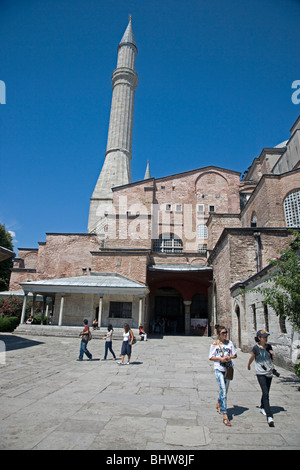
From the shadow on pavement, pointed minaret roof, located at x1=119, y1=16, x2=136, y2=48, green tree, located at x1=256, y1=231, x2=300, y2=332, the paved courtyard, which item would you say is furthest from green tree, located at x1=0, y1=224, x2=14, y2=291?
pointed minaret roof, located at x1=119, y1=16, x2=136, y2=48

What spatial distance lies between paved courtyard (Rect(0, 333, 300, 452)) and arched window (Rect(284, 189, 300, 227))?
1435 centimetres

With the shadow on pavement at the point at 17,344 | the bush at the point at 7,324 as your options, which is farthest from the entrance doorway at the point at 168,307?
the shadow on pavement at the point at 17,344

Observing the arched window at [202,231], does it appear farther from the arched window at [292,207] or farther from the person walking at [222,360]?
the person walking at [222,360]

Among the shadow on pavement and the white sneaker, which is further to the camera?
the shadow on pavement

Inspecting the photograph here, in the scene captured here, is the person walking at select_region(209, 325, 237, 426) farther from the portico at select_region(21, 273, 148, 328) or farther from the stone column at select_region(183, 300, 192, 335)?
the stone column at select_region(183, 300, 192, 335)

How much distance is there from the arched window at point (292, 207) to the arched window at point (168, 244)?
9617mm

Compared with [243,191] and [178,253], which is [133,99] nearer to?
[243,191]

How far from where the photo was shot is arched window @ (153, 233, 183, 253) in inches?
1044

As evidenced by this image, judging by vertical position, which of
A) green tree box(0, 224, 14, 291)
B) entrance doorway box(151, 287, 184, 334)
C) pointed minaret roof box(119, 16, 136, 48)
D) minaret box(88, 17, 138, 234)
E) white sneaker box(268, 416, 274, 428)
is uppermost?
pointed minaret roof box(119, 16, 136, 48)

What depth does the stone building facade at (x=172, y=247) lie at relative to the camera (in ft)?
51.6

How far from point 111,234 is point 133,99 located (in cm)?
2256

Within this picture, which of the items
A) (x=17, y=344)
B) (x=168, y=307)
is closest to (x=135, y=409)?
(x=17, y=344)

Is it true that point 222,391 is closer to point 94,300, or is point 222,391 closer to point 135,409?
point 135,409
